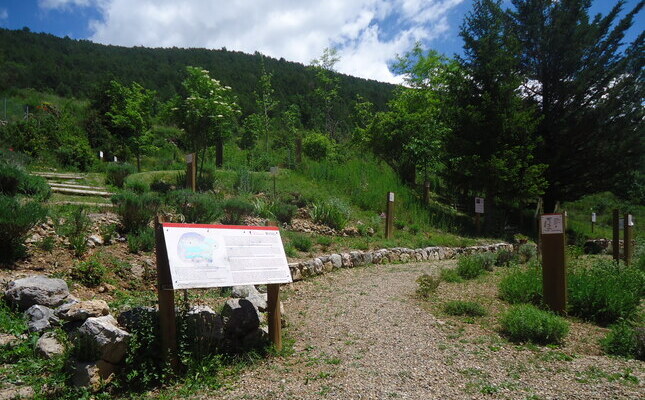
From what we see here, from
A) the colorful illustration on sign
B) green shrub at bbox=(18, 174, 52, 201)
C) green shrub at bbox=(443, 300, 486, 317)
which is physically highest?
green shrub at bbox=(18, 174, 52, 201)

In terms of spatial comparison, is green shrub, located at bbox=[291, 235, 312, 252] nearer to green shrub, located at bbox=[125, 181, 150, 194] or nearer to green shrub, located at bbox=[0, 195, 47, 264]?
green shrub, located at bbox=[0, 195, 47, 264]

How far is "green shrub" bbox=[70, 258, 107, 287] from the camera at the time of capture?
469 centimetres

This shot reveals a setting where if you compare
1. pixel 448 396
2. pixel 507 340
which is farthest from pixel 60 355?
pixel 507 340

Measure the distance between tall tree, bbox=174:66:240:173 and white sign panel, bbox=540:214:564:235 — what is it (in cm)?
858

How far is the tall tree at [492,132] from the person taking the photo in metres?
14.2

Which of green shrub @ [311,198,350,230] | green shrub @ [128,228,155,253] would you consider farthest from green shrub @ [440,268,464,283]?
green shrub @ [128,228,155,253]

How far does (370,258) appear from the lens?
8.38 m

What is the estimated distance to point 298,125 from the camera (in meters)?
41.0

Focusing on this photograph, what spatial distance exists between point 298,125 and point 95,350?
128 feet

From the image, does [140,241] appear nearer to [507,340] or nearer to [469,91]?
[507,340]

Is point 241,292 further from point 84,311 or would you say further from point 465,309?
point 465,309

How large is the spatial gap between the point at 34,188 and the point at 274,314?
6161 millimetres

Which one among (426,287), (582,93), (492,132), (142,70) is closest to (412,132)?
(492,132)

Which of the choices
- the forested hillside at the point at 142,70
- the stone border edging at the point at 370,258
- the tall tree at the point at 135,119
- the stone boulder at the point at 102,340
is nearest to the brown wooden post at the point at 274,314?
the stone boulder at the point at 102,340
